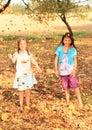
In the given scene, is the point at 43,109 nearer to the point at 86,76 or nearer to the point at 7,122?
the point at 7,122

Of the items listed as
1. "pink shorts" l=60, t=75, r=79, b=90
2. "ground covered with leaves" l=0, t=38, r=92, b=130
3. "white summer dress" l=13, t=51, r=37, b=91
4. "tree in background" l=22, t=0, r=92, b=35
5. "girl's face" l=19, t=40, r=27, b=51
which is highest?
"tree in background" l=22, t=0, r=92, b=35

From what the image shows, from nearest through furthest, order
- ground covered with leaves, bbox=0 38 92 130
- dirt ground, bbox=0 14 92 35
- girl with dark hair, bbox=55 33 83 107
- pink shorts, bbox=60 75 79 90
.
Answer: ground covered with leaves, bbox=0 38 92 130 < girl with dark hair, bbox=55 33 83 107 < pink shorts, bbox=60 75 79 90 < dirt ground, bbox=0 14 92 35

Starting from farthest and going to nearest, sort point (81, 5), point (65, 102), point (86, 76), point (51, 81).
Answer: point (81, 5) → point (86, 76) → point (51, 81) → point (65, 102)

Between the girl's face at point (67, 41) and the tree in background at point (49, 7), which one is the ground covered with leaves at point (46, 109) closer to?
the girl's face at point (67, 41)

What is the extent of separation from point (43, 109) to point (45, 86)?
8.23 feet

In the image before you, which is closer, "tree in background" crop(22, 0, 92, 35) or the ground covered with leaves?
the ground covered with leaves

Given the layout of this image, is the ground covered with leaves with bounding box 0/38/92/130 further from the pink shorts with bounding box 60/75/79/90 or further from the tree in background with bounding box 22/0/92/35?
the tree in background with bounding box 22/0/92/35

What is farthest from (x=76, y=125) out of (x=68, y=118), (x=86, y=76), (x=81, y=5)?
(x=81, y=5)

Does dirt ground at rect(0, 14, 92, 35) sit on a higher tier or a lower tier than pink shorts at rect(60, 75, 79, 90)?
higher

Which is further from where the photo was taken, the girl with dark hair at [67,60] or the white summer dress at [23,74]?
the girl with dark hair at [67,60]

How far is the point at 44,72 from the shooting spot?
46.5 feet

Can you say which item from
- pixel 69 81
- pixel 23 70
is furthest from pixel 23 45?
pixel 69 81

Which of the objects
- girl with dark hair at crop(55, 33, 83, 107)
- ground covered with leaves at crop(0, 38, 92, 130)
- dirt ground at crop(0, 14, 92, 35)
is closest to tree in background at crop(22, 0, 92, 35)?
dirt ground at crop(0, 14, 92, 35)

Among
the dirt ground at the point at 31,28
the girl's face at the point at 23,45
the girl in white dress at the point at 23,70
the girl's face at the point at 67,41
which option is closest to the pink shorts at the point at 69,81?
the girl's face at the point at 67,41
